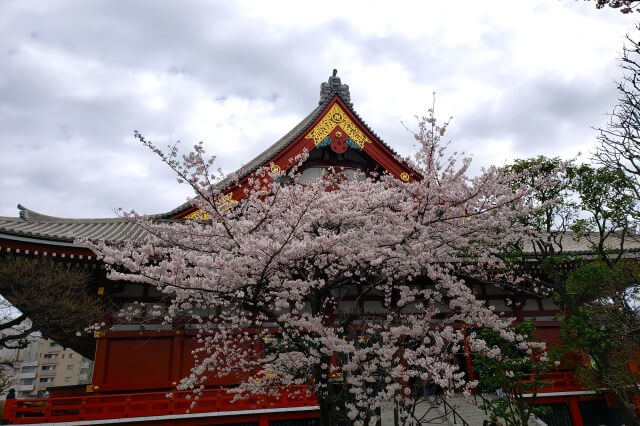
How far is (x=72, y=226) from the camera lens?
14172 mm

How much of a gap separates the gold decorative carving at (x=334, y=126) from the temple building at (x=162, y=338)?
34mm

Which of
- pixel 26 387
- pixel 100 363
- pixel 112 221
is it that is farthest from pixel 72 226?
pixel 26 387

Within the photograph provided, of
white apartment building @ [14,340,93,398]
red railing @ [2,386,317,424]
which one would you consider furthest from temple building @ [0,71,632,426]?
white apartment building @ [14,340,93,398]

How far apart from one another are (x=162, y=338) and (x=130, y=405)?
1.79 meters

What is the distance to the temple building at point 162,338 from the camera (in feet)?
32.9

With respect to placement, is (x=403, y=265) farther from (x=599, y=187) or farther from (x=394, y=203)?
(x=599, y=187)

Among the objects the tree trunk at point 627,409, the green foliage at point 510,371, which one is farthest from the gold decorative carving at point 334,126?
the tree trunk at point 627,409

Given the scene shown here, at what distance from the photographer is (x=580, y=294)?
39.6 ft

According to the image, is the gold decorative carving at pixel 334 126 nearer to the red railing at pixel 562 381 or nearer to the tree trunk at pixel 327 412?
the tree trunk at pixel 327 412

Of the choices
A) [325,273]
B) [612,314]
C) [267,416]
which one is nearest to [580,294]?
[612,314]

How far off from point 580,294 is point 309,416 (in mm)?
8625

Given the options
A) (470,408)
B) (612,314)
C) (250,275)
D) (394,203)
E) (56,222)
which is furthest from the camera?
(56,222)

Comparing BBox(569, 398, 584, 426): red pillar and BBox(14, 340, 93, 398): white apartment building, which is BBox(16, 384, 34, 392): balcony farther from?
BBox(569, 398, 584, 426): red pillar

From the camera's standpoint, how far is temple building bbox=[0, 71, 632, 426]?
10.0 meters
